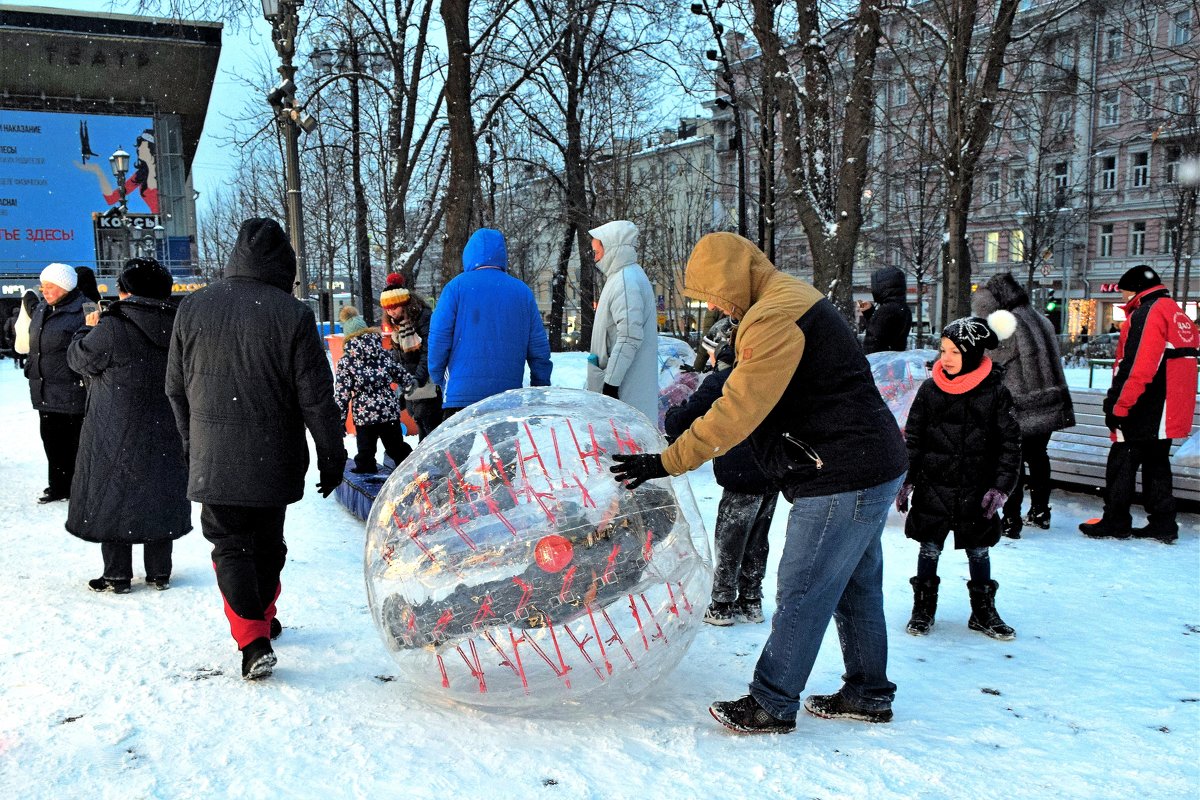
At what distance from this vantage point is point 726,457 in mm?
4438

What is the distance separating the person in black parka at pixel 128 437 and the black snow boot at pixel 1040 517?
574cm

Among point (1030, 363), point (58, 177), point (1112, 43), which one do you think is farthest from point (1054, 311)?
point (58, 177)

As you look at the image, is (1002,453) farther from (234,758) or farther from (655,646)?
(234,758)

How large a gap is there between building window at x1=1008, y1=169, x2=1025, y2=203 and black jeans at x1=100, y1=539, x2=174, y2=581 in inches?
1254

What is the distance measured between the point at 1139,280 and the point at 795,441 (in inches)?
178

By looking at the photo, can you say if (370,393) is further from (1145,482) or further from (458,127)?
(458,127)

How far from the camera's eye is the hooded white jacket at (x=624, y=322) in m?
5.83

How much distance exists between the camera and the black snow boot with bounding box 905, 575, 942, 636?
445 centimetres

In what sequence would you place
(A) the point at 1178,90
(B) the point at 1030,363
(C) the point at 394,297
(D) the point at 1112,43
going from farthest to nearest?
(D) the point at 1112,43 < (A) the point at 1178,90 < (C) the point at 394,297 < (B) the point at 1030,363

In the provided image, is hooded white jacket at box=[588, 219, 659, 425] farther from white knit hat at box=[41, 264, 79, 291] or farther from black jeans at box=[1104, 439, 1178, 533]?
white knit hat at box=[41, 264, 79, 291]

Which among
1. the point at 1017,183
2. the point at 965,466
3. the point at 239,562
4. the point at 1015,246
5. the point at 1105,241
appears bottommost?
the point at 239,562

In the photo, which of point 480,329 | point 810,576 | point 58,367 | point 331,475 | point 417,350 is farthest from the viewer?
point 417,350

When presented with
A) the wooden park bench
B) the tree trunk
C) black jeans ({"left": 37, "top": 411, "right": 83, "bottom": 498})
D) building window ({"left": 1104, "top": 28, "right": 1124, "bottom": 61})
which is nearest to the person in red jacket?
the wooden park bench

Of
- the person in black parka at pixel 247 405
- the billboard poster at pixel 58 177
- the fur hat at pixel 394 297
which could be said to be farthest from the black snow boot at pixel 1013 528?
the billboard poster at pixel 58 177
